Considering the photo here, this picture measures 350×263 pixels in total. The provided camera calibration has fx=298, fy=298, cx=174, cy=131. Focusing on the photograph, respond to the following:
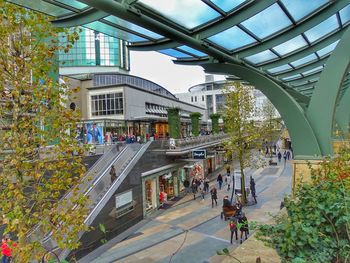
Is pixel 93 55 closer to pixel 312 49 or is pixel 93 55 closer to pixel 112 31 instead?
pixel 312 49

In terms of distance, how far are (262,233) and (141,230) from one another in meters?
14.9

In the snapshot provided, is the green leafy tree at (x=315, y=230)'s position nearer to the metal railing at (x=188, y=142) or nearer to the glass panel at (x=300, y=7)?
the glass panel at (x=300, y=7)

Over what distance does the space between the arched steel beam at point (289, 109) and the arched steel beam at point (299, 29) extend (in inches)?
32.6

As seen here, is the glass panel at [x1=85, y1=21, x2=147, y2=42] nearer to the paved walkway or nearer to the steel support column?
the paved walkway

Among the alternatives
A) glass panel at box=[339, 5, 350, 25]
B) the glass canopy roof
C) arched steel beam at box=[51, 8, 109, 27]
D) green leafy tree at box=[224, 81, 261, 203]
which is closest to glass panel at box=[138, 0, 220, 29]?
the glass canopy roof

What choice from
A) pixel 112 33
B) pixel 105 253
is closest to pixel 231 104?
pixel 105 253

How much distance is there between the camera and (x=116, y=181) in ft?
57.7

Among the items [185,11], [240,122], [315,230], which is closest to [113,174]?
[240,122]

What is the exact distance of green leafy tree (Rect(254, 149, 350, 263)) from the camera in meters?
3.04

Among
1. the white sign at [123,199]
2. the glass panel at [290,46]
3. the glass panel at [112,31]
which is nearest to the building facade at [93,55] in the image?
the white sign at [123,199]

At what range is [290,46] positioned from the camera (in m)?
11.0

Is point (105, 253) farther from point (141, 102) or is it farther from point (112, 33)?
point (141, 102)

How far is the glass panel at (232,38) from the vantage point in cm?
875

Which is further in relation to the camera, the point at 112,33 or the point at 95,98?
the point at 95,98
